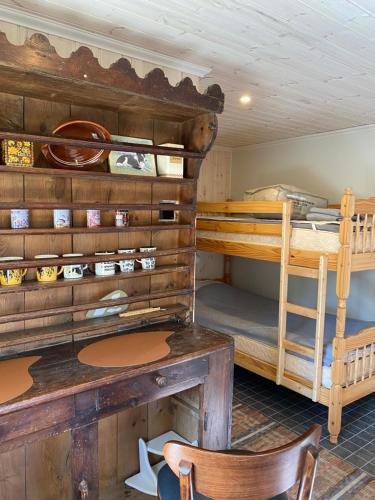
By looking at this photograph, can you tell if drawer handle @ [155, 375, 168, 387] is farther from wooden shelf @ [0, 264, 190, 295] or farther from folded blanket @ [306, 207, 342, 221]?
folded blanket @ [306, 207, 342, 221]

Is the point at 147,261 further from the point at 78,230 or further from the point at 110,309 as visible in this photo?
the point at 78,230

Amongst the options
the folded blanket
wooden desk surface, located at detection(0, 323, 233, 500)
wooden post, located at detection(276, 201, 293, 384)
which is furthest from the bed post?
wooden desk surface, located at detection(0, 323, 233, 500)

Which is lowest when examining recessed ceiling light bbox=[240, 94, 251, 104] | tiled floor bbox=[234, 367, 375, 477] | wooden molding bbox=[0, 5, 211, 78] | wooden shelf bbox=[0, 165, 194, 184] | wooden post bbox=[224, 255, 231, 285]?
tiled floor bbox=[234, 367, 375, 477]

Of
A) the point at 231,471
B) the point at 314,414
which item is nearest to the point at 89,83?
the point at 231,471

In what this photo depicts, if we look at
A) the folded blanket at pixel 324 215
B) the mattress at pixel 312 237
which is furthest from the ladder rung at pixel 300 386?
the folded blanket at pixel 324 215

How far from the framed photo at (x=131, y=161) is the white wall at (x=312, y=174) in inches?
100

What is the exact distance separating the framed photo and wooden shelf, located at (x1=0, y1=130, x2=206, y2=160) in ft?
0.34

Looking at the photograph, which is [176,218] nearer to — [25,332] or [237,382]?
[25,332]

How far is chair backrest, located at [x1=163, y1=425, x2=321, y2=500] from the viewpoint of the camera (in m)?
0.99

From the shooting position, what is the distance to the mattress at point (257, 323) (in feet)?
9.20

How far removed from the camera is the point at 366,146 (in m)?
3.56

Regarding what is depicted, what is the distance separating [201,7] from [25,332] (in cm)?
149

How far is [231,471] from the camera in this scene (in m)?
0.99

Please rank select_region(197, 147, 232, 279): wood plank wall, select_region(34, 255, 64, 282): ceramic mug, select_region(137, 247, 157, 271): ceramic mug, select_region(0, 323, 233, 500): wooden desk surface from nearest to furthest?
select_region(0, 323, 233, 500): wooden desk surface → select_region(34, 255, 64, 282): ceramic mug → select_region(137, 247, 157, 271): ceramic mug → select_region(197, 147, 232, 279): wood plank wall
